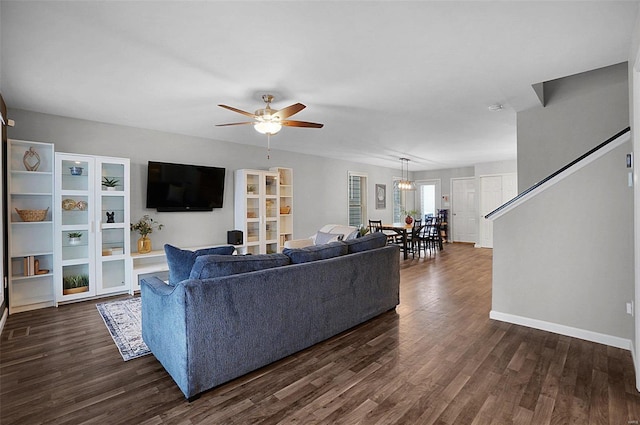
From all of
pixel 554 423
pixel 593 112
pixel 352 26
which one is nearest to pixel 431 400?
pixel 554 423

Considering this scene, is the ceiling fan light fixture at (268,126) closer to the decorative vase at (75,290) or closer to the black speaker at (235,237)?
the black speaker at (235,237)

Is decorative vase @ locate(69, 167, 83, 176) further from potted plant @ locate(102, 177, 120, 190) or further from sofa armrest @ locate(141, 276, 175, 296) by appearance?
sofa armrest @ locate(141, 276, 175, 296)

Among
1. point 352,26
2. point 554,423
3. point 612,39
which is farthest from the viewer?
point 612,39

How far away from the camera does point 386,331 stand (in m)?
3.18

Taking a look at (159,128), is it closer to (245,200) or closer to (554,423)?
(245,200)

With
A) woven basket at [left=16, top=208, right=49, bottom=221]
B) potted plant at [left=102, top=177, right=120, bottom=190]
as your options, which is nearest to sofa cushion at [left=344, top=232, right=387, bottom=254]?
potted plant at [left=102, top=177, right=120, bottom=190]

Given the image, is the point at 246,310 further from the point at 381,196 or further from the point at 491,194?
the point at 491,194

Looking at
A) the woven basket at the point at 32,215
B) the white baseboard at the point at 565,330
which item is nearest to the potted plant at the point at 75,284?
the woven basket at the point at 32,215

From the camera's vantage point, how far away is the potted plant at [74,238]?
165 inches

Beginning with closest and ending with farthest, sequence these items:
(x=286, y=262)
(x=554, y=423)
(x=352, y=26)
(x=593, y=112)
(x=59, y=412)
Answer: (x=554, y=423)
(x=59, y=412)
(x=352, y=26)
(x=286, y=262)
(x=593, y=112)

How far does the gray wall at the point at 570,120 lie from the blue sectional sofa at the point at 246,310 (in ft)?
9.80

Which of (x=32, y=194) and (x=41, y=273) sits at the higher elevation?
(x=32, y=194)

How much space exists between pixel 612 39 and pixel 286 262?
3.16m

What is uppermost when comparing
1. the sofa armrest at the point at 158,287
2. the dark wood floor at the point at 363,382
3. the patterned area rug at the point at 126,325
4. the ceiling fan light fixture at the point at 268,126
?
the ceiling fan light fixture at the point at 268,126
